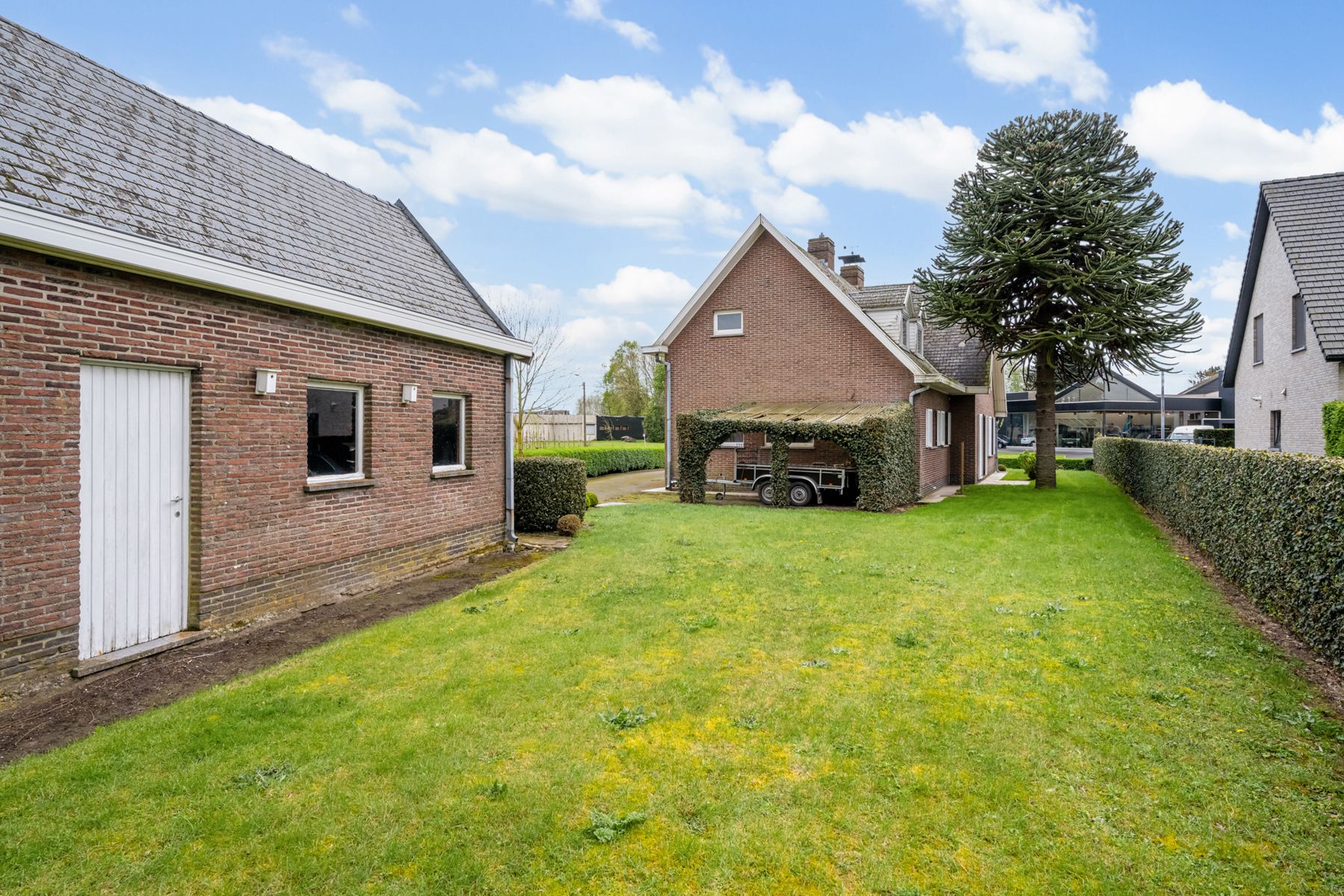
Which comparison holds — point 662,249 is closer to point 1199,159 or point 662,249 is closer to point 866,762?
point 1199,159

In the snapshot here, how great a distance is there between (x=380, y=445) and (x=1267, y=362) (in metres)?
20.9

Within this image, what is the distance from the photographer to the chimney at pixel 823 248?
22875 millimetres

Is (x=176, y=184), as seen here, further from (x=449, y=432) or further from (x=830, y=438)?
(x=830, y=438)

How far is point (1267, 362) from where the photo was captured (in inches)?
678

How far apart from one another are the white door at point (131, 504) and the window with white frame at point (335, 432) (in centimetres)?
141

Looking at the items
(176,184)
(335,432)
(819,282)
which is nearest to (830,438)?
(819,282)

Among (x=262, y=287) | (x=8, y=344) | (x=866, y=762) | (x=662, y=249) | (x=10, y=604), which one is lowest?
(x=866, y=762)

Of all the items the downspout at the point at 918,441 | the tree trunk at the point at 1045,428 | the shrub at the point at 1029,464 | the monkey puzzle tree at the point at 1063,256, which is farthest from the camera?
the shrub at the point at 1029,464

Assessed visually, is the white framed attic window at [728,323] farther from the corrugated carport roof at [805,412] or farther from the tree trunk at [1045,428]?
the tree trunk at [1045,428]

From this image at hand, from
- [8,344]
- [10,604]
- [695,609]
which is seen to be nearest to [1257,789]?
[695,609]

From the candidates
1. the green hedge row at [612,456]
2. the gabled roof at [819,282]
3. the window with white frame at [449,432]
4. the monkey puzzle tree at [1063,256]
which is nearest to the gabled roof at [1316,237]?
the monkey puzzle tree at [1063,256]

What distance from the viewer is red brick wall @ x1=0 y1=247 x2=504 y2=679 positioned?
4641mm

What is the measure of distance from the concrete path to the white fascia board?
9.81 m

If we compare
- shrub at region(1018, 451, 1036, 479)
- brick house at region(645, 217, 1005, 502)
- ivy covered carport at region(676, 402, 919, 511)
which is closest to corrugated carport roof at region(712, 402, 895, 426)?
ivy covered carport at region(676, 402, 919, 511)
